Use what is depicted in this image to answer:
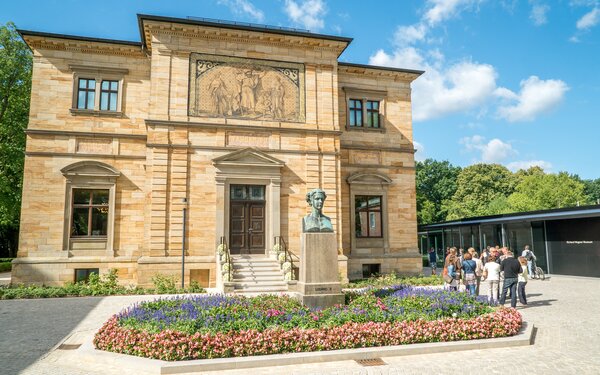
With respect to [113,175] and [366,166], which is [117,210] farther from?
[366,166]

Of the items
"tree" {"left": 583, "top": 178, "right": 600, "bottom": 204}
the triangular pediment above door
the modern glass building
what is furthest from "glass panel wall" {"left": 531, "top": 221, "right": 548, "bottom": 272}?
"tree" {"left": 583, "top": 178, "right": 600, "bottom": 204}

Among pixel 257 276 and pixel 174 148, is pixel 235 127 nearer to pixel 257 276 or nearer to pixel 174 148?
pixel 174 148

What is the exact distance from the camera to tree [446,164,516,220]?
5781cm

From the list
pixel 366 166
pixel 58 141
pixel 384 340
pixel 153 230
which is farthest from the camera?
pixel 366 166

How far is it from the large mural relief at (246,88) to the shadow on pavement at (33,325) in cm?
996

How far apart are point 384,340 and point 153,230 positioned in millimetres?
13181

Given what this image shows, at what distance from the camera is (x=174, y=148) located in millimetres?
19781

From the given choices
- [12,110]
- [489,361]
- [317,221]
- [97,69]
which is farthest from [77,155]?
[489,361]

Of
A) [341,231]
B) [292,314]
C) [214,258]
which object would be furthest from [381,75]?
[292,314]

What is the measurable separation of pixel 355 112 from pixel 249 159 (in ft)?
25.3

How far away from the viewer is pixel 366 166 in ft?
79.5

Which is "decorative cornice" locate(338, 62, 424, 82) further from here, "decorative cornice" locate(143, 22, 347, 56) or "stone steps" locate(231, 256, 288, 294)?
"stone steps" locate(231, 256, 288, 294)

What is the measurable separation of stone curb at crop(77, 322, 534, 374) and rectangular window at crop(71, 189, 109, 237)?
12480 mm

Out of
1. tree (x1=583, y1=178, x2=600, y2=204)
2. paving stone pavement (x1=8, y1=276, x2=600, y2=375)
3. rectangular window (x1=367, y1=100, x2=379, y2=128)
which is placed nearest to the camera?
paving stone pavement (x1=8, y1=276, x2=600, y2=375)
